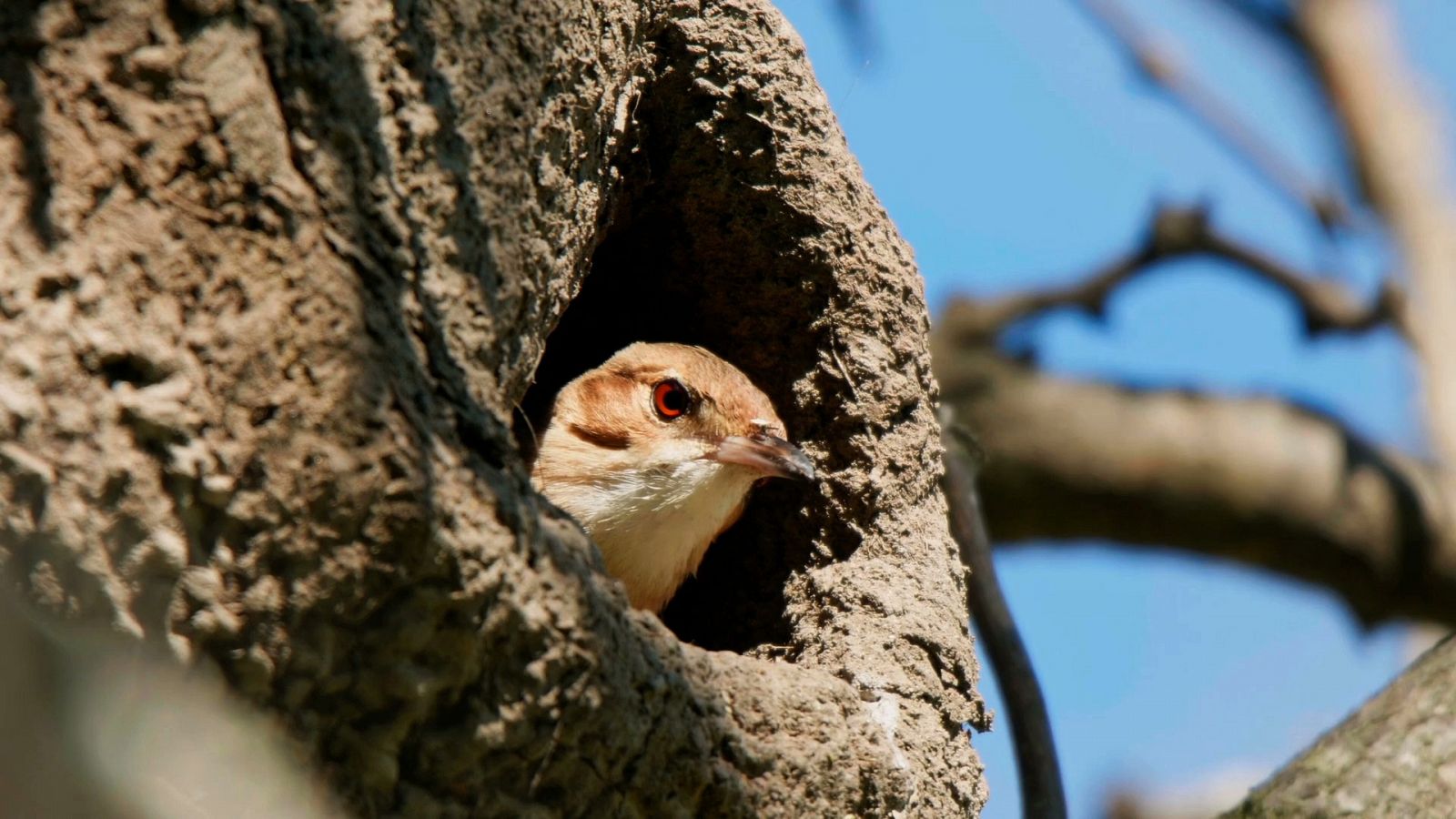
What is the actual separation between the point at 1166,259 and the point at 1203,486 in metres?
1.09

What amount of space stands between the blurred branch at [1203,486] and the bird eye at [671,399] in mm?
3131

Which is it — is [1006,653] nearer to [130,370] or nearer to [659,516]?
[659,516]

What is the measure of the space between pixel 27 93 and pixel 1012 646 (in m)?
3.40

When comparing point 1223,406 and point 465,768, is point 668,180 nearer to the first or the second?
point 465,768

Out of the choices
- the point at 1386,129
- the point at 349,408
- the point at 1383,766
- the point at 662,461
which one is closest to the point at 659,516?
the point at 662,461

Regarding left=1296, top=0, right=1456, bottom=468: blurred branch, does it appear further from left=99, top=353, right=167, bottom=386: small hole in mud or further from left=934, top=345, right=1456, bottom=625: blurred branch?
left=99, top=353, right=167, bottom=386: small hole in mud

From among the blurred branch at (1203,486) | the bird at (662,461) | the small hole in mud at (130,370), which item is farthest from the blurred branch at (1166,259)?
the small hole in mud at (130,370)

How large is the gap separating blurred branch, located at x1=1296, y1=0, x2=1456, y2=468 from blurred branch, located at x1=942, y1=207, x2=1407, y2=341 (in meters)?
2.92

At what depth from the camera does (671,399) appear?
198 inches

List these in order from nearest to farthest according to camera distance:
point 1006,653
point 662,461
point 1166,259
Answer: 1. point 662,461
2. point 1006,653
3. point 1166,259

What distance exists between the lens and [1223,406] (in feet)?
27.6

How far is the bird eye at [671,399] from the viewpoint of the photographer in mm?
4977

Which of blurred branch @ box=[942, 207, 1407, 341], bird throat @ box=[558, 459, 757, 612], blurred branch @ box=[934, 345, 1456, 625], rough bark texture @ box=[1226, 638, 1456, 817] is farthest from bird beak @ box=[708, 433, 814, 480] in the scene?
blurred branch @ box=[942, 207, 1407, 341]

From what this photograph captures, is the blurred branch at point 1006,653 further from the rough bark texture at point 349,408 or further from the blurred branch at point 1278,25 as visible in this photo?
the blurred branch at point 1278,25
